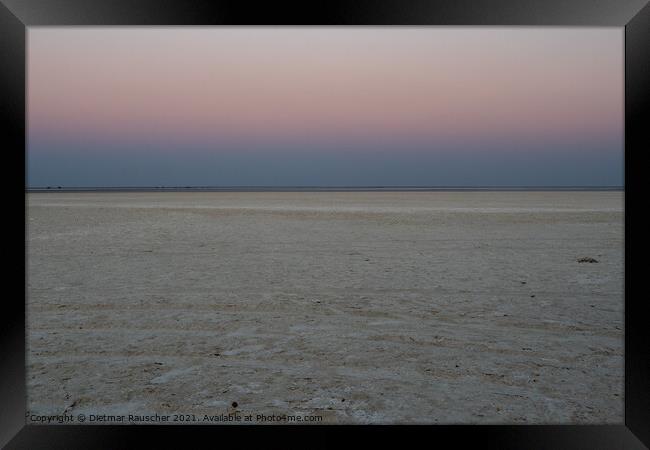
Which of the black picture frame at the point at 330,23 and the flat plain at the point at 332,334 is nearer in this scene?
the black picture frame at the point at 330,23

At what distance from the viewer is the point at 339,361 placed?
316cm

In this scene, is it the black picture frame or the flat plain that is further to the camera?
the flat plain

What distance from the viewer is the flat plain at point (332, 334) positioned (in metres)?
2.59

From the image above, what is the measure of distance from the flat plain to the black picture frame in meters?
0.38

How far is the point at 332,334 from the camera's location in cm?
371

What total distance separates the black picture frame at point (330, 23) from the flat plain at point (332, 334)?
1.24ft

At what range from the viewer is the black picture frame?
204 centimetres

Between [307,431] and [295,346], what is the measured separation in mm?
1368

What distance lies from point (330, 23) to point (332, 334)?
2.45 metres

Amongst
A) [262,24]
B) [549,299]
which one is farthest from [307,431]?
[549,299]

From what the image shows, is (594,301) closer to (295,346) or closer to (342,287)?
(342,287)

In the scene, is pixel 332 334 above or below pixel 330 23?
below

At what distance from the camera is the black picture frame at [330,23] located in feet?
6.70

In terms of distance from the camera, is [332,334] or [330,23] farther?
[332,334]
